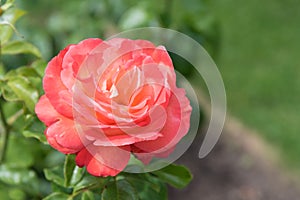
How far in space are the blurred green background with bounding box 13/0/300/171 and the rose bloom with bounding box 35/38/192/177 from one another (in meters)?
0.86

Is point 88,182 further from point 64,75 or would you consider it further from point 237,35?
point 237,35

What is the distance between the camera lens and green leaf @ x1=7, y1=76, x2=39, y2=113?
89cm

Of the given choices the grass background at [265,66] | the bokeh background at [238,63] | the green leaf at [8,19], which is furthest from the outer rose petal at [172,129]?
the grass background at [265,66]

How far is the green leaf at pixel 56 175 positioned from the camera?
90 centimetres

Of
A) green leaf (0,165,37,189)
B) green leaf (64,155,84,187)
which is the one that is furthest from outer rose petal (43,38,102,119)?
green leaf (0,165,37,189)

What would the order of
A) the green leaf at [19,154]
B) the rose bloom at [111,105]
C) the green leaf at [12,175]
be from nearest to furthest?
the rose bloom at [111,105] < the green leaf at [12,175] < the green leaf at [19,154]

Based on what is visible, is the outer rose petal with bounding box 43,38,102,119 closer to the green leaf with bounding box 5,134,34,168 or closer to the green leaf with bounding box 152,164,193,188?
the green leaf with bounding box 152,164,193,188

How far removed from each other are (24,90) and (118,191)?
0.22m

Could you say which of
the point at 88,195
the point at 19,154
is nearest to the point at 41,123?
the point at 88,195

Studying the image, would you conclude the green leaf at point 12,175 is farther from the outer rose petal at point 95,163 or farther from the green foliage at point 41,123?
the outer rose petal at point 95,163

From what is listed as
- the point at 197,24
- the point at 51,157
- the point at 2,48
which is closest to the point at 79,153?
the point at 2,48

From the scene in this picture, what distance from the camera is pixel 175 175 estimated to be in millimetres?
874

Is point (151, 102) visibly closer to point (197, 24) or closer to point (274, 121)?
point (197, 24)

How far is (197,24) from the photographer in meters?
1.74
